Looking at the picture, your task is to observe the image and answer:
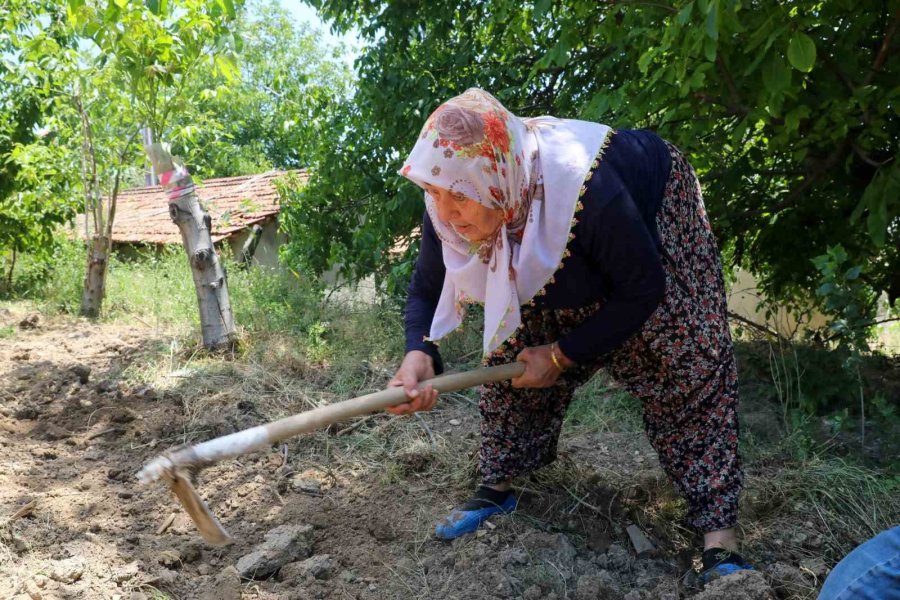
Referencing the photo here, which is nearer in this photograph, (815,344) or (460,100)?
(460,100)

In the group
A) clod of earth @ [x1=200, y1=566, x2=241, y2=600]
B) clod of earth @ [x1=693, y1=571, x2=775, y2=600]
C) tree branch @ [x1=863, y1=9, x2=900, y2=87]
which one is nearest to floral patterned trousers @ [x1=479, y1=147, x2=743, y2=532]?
clod of earth @ [x1=693, y1=571, x2=775, y2=600]

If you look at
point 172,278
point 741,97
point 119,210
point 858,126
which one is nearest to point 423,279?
point 741,97

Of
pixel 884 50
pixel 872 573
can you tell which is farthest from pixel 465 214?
pixel 884 50

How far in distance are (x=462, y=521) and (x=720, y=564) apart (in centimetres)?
86

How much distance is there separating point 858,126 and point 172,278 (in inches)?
256

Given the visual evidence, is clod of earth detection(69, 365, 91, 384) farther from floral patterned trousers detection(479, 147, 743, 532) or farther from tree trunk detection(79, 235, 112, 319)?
floral patterned trousers detection(479, 147, 743, 532)

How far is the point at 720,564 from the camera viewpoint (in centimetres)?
224

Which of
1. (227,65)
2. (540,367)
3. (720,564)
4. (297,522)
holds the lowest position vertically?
(297,522)

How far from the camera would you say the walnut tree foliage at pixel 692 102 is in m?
2.84

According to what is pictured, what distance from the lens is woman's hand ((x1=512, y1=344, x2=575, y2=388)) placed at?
214 centimetres

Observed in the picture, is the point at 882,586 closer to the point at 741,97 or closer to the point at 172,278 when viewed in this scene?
the point at 741,97

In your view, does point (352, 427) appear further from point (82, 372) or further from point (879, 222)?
point (879, 222)

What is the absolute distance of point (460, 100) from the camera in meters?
1.95

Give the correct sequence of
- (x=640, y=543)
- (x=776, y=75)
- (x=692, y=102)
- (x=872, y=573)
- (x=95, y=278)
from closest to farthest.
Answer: (x=872, y=573), (x=640, y=543), (x=776, y=75), (x=692, y=102), (x=95, y=278)
